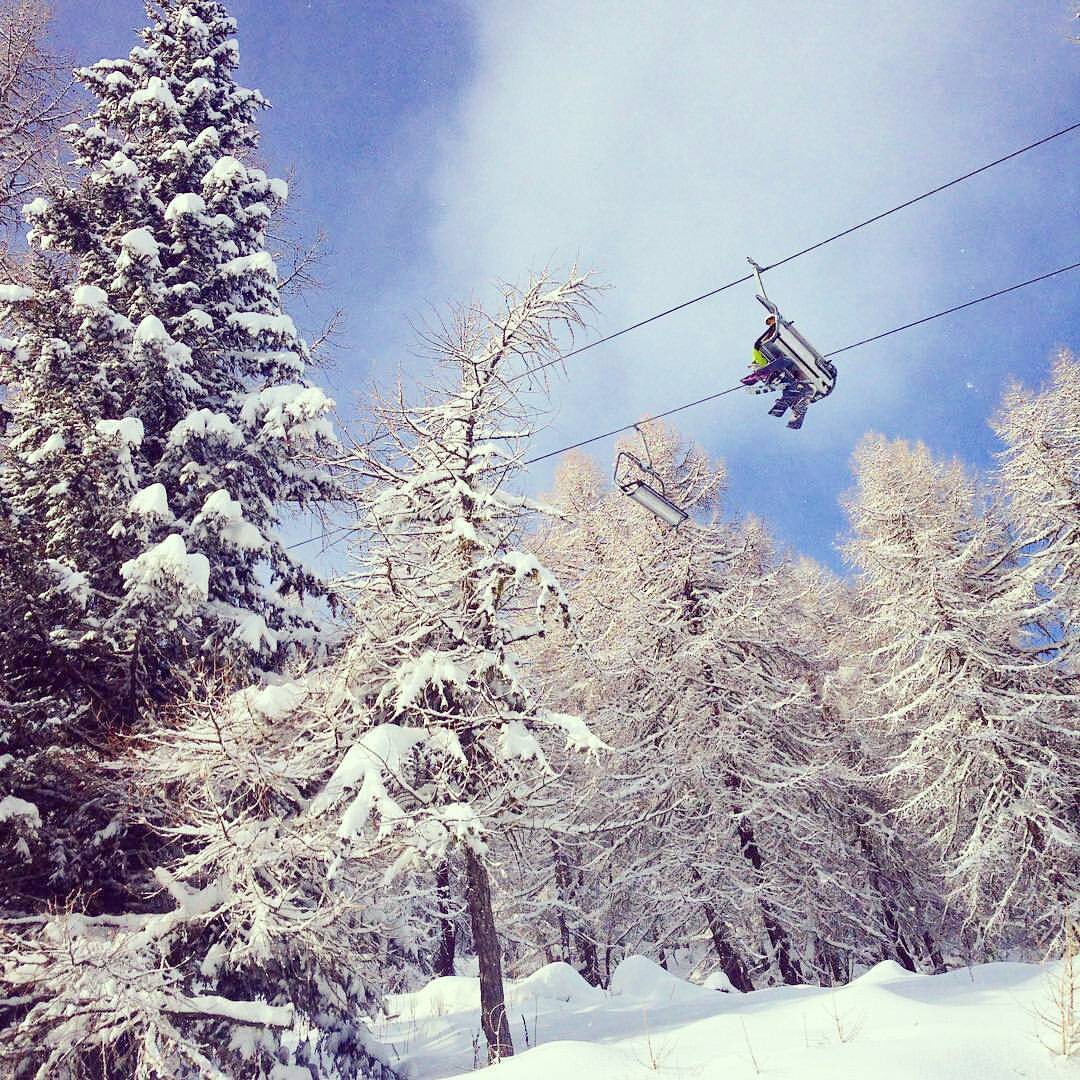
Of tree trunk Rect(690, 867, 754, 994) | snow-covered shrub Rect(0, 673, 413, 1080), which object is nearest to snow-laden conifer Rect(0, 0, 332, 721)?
snow-covered shrub Rect(0, 673, 413, 1080)

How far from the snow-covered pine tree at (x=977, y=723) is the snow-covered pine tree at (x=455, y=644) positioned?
10.6 meters

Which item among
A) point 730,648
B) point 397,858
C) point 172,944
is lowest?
point 172,944

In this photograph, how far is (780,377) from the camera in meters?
7.68

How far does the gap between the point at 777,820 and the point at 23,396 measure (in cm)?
1381

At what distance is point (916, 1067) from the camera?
406cm

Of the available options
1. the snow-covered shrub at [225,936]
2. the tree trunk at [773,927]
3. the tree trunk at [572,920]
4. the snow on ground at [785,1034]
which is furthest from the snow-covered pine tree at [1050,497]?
the snow-covered shrub at [225,936]

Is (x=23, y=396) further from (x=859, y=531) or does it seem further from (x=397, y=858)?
(x=859, y=531)

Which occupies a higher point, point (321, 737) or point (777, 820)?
point (321, 737)

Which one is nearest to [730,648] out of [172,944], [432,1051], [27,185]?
[432,1051]

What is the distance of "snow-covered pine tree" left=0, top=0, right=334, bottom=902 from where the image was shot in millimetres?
6922

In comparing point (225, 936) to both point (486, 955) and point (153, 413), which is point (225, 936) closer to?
point (486, 955)

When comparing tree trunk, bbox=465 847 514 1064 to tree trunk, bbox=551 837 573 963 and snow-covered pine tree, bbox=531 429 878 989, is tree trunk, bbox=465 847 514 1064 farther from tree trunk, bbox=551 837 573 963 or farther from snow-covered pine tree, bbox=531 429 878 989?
tree trunk, bbox=551 837 573 963

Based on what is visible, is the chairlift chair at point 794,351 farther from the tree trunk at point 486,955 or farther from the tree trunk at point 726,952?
the tree trunk at point 726,952

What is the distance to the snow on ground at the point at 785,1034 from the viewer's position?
4262 millimetres
